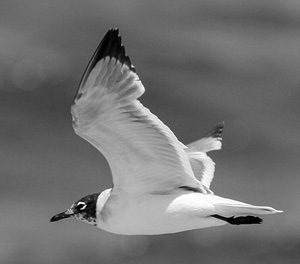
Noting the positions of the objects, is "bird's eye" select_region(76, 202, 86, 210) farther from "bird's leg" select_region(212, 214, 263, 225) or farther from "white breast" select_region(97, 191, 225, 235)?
"bird's leg" select_region(212, 214, 263, 225)

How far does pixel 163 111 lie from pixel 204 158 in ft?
14.5

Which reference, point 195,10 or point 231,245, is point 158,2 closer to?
point 195,10

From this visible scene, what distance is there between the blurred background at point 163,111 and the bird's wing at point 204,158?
279 centimetres

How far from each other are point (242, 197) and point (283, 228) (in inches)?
24.1

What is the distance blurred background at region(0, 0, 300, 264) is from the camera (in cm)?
1047

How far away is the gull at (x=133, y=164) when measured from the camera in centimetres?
567

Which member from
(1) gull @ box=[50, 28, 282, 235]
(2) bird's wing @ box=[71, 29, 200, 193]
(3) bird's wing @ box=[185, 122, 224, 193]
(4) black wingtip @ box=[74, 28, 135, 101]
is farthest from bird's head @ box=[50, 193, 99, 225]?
(4) black wingtip @ box=[74, 28, 135, 101]

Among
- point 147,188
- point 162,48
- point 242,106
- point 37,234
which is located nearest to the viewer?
point 147,188

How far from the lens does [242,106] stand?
12.0 meters

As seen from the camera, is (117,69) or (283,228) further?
(283,228)

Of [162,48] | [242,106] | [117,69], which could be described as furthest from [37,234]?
[117,69]

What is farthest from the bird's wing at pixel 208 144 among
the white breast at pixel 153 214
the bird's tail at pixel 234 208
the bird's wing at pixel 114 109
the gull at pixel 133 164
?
the bird's wing at pixel 114 109

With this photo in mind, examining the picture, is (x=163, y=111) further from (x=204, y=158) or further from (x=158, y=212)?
(x=158, y=212)

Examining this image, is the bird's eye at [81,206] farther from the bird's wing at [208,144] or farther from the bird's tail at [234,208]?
the bird's wing at [208,144]
